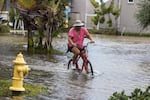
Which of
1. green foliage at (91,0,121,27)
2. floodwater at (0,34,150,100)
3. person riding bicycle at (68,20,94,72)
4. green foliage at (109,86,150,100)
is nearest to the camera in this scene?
green foliage at (109,86,150,100)

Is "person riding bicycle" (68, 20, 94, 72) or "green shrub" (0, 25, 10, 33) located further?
"green shrub" (0, 25, 10, 33)

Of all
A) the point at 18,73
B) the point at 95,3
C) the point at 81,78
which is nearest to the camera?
the point at 18,73

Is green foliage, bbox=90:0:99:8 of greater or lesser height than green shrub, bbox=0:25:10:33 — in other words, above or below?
above

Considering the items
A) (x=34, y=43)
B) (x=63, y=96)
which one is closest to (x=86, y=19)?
(x=34, y=43)

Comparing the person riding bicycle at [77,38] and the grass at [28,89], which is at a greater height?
the person riding bicycle at [77,38]

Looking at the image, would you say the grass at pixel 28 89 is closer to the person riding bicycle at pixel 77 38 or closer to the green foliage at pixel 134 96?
the person riding bicycle at pixel 77 38

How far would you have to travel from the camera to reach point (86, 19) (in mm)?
50531

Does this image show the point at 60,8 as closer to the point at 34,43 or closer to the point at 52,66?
the point at 34,43

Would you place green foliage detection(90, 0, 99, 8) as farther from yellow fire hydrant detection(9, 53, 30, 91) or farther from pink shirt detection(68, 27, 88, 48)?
yellow fire hydrant detection(9, 53, 30, 91)

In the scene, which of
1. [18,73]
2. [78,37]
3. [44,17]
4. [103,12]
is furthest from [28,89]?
[103,12]

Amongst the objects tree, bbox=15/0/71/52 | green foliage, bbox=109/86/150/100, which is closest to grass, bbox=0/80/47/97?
green foliage, bbox=109/86/150/100

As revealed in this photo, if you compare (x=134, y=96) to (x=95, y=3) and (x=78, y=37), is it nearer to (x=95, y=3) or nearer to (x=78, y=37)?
(x=78, y=37)

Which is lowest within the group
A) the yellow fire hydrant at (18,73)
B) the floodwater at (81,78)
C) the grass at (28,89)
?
the floodwater at (81,78)

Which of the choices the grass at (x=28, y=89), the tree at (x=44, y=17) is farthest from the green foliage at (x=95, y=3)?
the grass at (x=28, y=89)
